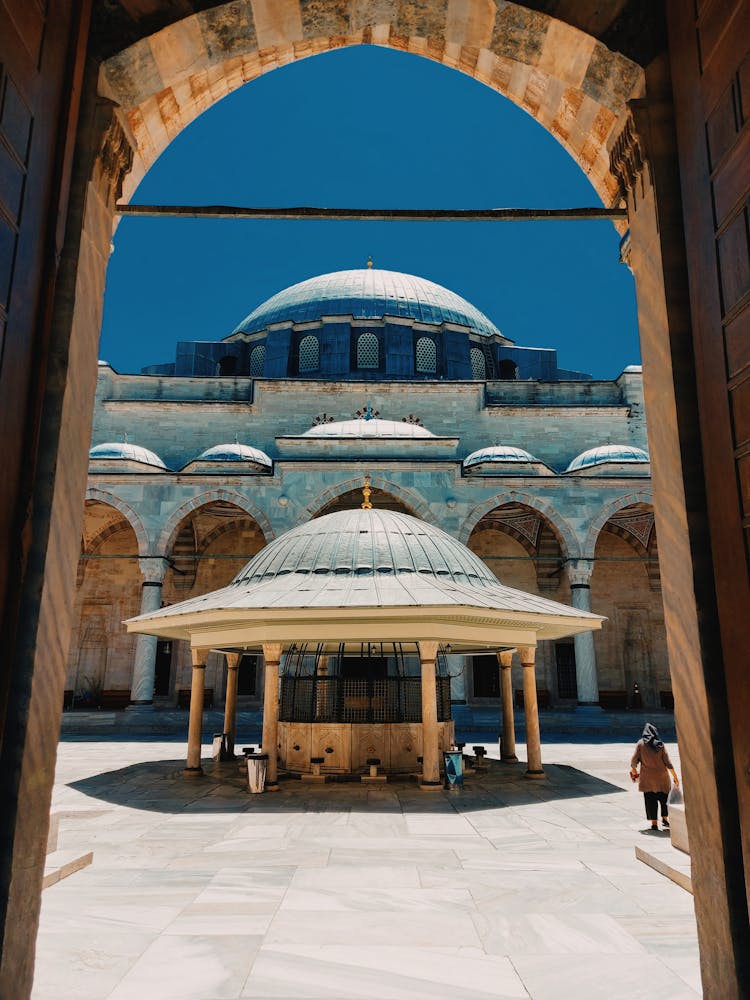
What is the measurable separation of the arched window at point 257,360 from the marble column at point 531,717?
2201 centimetres

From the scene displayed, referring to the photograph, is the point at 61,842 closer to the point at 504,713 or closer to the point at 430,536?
the point at 430,536

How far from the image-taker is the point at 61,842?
6.50 m

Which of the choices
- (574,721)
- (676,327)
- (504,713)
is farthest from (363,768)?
(574,721)

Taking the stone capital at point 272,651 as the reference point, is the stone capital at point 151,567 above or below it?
above

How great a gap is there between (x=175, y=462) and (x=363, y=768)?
18390 mm

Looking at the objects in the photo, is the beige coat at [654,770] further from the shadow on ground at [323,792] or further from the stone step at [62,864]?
the stone step at [62,864]

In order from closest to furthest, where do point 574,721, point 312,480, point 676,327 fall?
point 676,327, point 574,721, point 312,480

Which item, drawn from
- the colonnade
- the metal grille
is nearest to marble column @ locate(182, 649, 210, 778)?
the colonnade

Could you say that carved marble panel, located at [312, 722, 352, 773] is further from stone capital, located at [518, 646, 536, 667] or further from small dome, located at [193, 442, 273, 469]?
small dome, located at [193, 442, 273, 469]

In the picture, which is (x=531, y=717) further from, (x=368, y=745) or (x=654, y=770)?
(x=654, y=770)

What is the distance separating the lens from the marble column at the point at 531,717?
1000 centimetres

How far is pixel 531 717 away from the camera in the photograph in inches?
394

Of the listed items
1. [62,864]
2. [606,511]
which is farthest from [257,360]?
[62,864]

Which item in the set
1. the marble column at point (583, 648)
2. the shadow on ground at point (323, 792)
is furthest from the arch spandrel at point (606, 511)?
the shadow on ground at point (323, 792)
